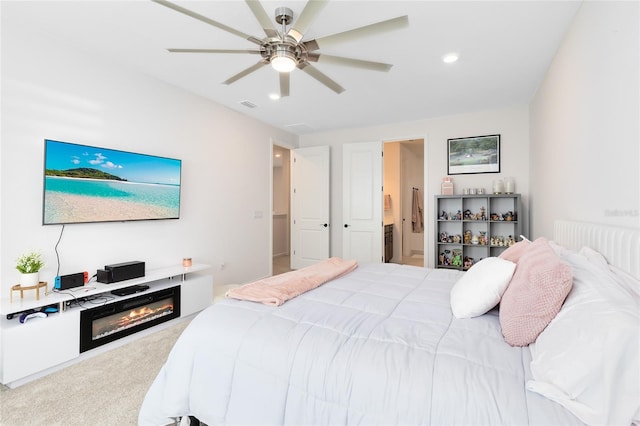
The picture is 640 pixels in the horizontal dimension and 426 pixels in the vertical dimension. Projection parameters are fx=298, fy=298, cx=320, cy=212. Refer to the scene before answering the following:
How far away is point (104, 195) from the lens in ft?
9.18

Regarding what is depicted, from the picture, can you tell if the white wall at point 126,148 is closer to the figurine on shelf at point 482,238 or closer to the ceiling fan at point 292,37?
the ceiling fan at point 292,37

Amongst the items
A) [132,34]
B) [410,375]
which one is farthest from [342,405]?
[132,34]

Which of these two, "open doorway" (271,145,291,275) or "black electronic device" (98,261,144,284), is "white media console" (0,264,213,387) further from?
"open doorway" (271,145,291,275)

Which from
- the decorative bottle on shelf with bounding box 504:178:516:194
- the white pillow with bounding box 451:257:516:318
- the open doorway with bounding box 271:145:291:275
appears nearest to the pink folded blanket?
the white pillow with bounding box 451:257:516:318

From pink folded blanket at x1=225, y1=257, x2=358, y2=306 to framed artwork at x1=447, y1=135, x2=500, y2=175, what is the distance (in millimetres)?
2968

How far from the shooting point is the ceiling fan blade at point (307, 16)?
5.03 feet

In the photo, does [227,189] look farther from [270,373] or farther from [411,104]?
[270,373]

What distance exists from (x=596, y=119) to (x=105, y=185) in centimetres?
380

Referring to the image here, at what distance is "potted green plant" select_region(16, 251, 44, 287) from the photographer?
221 centimetres

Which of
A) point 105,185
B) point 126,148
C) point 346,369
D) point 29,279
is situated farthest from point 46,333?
point 346,369

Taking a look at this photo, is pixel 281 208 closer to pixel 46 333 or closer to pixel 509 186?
pixel 509 186

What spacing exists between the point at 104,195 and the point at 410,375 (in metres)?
3.01

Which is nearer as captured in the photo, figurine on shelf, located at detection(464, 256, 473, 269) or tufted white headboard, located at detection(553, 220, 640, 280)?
tufted white headboard, located at detection(553, 220, 640, 280)

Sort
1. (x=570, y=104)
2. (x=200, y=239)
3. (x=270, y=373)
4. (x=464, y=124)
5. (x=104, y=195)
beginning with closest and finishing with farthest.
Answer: (x=270, y=373) < (x=570, y=104) < (x=104, y=195) < (x=200, y=239) < (x=464, y=124)
